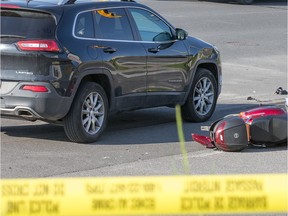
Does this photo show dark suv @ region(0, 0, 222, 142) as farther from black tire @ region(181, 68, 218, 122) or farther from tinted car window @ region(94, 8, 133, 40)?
black tire @ region(181, 68, 218, 122)

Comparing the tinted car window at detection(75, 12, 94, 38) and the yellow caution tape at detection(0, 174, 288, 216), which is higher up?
the yellow caution tape at detection(0, 174, 288, 216)

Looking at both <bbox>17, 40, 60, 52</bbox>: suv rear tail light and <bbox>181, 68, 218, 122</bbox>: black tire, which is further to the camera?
<bbox>181, 68, 218, 122</bbox>: black tire

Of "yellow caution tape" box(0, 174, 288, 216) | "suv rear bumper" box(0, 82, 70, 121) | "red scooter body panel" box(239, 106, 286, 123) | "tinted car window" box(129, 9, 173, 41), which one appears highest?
"yellow caution tape" box(0, 174, 288, 216)

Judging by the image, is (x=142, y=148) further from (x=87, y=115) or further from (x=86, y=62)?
(x=86, y=62)

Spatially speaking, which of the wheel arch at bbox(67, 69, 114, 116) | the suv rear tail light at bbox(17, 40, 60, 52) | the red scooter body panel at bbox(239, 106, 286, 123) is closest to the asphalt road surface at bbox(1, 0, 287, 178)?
the red scooter body panel at bbox(239, 106, 286, 123)

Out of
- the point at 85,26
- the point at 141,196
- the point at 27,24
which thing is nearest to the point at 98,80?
the point at 85,26

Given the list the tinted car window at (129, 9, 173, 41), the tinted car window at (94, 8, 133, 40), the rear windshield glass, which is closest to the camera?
the rear windshield glass

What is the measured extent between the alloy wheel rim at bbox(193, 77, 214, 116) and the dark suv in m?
0.35

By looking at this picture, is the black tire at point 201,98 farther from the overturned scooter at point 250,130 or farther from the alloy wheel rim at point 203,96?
the overturned scooter at point 250,130

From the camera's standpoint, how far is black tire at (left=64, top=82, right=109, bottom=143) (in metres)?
9.26

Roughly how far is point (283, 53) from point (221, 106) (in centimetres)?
661

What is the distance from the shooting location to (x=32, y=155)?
885 cm

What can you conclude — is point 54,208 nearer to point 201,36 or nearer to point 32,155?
point 32,155

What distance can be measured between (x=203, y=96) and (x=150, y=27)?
1.34 meters
